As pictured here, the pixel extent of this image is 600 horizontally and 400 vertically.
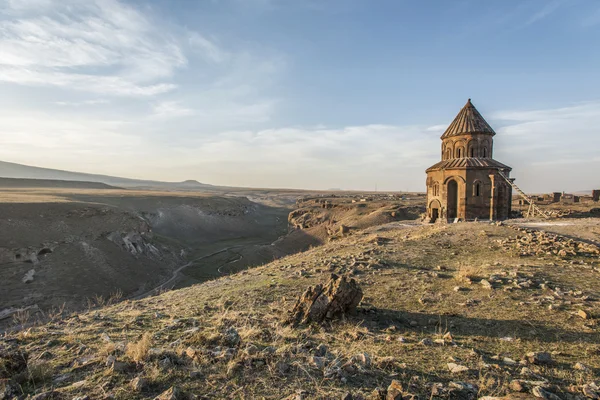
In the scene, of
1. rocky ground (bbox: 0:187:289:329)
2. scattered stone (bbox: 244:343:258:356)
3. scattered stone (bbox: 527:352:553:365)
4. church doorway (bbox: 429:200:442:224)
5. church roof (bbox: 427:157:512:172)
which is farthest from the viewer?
church doorway (bbox: 429:200:442:224)

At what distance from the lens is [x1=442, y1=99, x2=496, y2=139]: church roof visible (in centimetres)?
2438

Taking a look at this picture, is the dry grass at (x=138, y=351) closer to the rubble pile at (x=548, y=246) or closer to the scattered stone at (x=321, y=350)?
the scattered stone at (x=321, y=350)

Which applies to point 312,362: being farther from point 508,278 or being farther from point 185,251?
point 185,251

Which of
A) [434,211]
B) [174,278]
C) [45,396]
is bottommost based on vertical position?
[174,278]

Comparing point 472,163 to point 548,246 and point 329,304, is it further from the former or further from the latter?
point 329,304

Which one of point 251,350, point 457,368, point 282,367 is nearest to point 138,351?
point 251,350

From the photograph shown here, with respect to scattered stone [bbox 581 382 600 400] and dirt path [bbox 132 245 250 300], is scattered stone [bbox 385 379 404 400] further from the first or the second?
dirt path [bbox 132 245 250 300]

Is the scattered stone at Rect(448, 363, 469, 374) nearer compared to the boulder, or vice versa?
the scattered stone at Rect(448, 363, 469, 374)

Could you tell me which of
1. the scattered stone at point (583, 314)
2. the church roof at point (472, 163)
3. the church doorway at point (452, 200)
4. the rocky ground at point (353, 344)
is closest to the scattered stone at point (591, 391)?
the rocky ground at point (353, 344)

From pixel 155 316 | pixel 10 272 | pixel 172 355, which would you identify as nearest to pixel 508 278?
pixel 172 355

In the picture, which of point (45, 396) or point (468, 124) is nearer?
point (45, 396)

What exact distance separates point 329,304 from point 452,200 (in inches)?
851

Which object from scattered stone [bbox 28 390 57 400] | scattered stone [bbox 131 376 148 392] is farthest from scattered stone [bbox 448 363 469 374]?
scattered stone [bbox 28 390 57 400]

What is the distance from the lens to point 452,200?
82.3 feet
